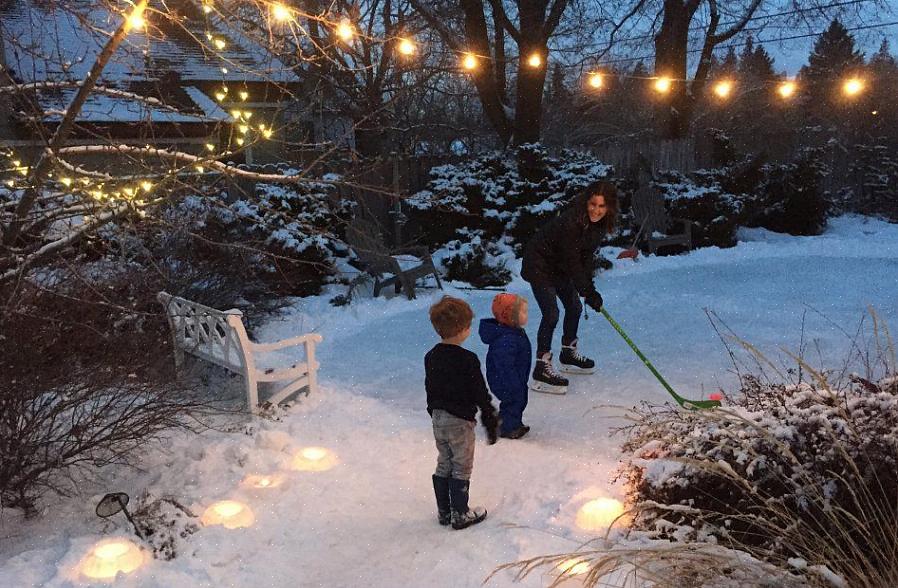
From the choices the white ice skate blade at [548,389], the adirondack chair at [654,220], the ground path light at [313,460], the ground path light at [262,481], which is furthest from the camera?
the adirondack chair at [654,220]

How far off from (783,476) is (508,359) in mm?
1958

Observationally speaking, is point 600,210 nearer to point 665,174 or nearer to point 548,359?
point 548,359

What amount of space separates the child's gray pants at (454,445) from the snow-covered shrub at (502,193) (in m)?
8.23

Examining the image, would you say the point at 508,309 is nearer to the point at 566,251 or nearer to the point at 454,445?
the point at 454,445

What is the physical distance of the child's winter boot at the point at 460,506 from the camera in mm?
3221

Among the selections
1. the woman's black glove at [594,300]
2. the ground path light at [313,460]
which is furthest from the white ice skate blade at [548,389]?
the ground path light at [313,460]

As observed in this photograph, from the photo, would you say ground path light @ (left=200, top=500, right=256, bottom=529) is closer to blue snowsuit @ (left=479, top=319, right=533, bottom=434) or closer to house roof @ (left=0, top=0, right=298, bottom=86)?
blue snowsuit @ (left=479, top=319, right=533, bottom=434)

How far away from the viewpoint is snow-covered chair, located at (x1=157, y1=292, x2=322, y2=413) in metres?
4.56

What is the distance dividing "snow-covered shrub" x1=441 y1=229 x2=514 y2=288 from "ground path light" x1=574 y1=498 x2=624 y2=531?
7.08 m

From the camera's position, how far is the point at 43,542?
3.10 metres

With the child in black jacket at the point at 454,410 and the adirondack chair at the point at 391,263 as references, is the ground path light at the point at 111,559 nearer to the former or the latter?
the child in black jacket at the point at 454,410

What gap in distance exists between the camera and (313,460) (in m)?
3.98

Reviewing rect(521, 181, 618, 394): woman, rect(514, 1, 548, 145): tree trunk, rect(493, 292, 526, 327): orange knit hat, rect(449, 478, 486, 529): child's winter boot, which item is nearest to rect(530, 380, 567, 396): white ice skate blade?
rect(521, 181, 618, 394): woman

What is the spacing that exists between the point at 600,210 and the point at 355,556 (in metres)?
3.33
